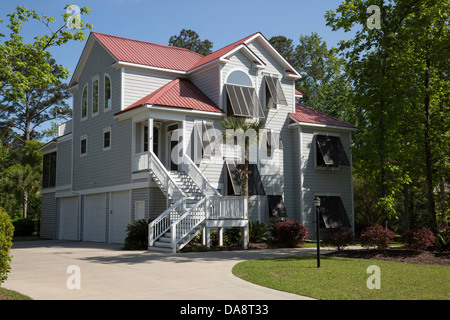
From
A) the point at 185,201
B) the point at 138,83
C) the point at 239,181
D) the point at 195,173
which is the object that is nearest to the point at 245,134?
the point at 195,173

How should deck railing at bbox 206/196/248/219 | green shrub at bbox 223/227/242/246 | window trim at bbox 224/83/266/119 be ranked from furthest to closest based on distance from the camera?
window trim at bbox 224/83/266/119 → green shrub at bbox 223/227/242/246 → deck railing at bbox 206/196/248/219

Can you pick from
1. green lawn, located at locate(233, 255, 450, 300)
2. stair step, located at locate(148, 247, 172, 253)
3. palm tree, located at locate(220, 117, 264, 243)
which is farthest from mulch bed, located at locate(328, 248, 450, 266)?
stair step, located at locate(148, 247, 172, 253)

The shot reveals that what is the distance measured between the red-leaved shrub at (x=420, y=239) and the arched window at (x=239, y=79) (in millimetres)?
11800

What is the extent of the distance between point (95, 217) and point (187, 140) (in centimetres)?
778

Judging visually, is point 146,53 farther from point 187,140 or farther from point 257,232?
point 257,232

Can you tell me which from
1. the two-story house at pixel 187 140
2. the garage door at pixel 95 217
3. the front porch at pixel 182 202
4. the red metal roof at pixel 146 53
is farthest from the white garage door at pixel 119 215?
the red metal roof at pixel 146 53

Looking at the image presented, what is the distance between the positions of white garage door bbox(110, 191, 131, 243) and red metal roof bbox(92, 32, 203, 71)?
700cm

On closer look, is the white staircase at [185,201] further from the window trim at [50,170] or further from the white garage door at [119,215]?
the window trim at [50,170]

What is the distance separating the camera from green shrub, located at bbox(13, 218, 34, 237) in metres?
34.9

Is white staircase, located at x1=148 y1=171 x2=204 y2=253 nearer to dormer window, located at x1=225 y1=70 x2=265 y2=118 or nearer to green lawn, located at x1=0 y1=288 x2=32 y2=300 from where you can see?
dormer window, located at x1=225 y1=70 x2=265 y2=118
